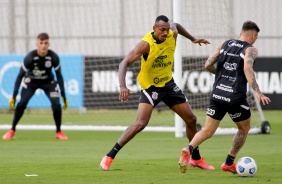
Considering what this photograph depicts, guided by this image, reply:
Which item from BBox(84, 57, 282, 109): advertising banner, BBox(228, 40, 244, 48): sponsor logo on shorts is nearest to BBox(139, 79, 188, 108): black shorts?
BBox(228, 40, 244, 48): sponsor logo on shorts

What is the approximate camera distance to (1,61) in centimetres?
2614

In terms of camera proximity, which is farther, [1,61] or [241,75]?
[1,61]

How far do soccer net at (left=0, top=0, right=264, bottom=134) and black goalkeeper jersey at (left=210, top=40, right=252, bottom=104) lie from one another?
9094 mm

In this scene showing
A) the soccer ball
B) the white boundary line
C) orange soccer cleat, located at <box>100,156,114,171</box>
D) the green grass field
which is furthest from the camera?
the white boundary line

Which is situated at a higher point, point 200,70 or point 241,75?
point 241,75

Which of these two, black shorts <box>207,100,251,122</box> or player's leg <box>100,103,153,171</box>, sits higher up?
black shorts <box>207,100,251,122</box>

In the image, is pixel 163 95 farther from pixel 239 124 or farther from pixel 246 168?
pixel 246 168

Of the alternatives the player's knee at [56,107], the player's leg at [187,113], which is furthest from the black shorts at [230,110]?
the player's knee at [56,107]

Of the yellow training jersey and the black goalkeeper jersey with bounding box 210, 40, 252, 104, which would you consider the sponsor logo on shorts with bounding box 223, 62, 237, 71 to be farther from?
the yellow training jersey

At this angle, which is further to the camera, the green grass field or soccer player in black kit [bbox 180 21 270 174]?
soccer player in black kit [bbox 180 21 270 174]

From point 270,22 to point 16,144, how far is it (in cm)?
1354

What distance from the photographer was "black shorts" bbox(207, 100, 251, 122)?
11.9 m

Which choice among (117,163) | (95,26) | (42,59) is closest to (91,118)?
(95,26)

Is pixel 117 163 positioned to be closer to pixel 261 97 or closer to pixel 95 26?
pixel 261 97
